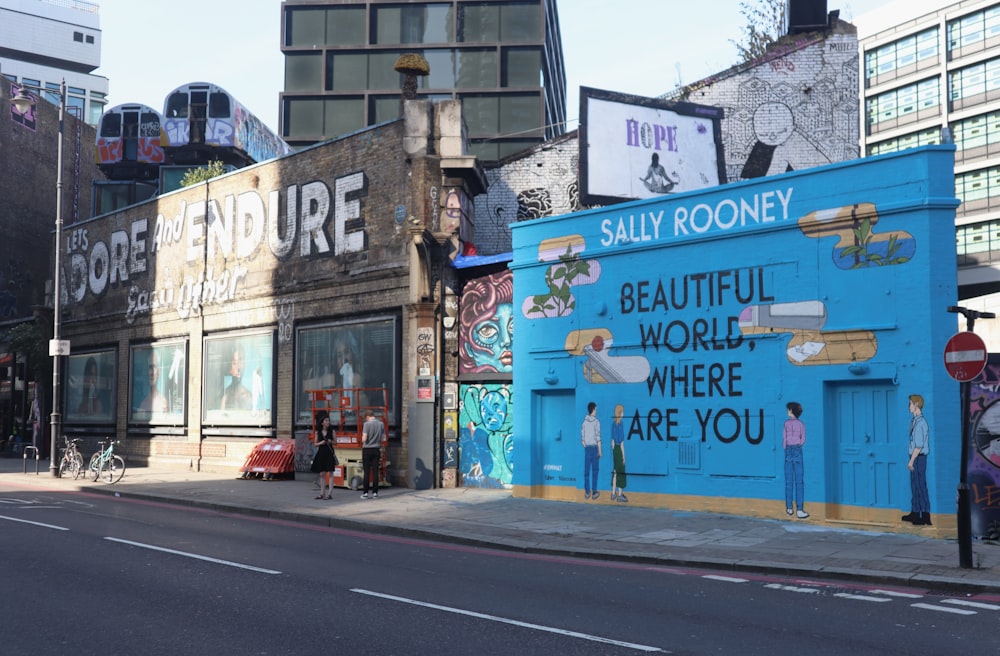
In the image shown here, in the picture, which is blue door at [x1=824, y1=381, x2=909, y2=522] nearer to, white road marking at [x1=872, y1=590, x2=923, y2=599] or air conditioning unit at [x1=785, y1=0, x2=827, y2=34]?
white road marking at [x1=872, y1=590, x2=923, y2=599]

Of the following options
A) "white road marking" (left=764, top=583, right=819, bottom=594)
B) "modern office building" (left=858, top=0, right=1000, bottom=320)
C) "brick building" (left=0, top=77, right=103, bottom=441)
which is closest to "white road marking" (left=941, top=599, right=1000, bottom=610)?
"white road marking" (left=764, top=583, right=819, bottom=594)

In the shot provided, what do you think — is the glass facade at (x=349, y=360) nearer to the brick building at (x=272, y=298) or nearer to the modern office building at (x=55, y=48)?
the brick building at (x=272, y=298)

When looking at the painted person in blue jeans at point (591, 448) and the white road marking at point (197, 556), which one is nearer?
the white road marking at point (197, 556)

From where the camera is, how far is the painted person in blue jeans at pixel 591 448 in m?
18.2

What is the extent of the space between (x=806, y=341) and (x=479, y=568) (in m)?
7.21

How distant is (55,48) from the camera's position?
120 meters

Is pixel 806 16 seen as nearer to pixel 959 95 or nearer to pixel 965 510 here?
pixel 965 510

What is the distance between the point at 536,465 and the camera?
63.5ft

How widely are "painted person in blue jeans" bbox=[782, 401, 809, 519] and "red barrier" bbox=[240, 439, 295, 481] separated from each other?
1347cm

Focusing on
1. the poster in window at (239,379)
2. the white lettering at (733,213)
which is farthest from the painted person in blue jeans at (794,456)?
the poster in window at (239,379)

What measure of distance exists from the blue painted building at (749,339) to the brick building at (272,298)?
2.95m

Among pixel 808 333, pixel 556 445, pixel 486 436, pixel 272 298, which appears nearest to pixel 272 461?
pixel 272 298

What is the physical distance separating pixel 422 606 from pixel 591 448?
9.84 m

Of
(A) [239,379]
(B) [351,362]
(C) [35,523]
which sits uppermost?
(B) [351,362]
